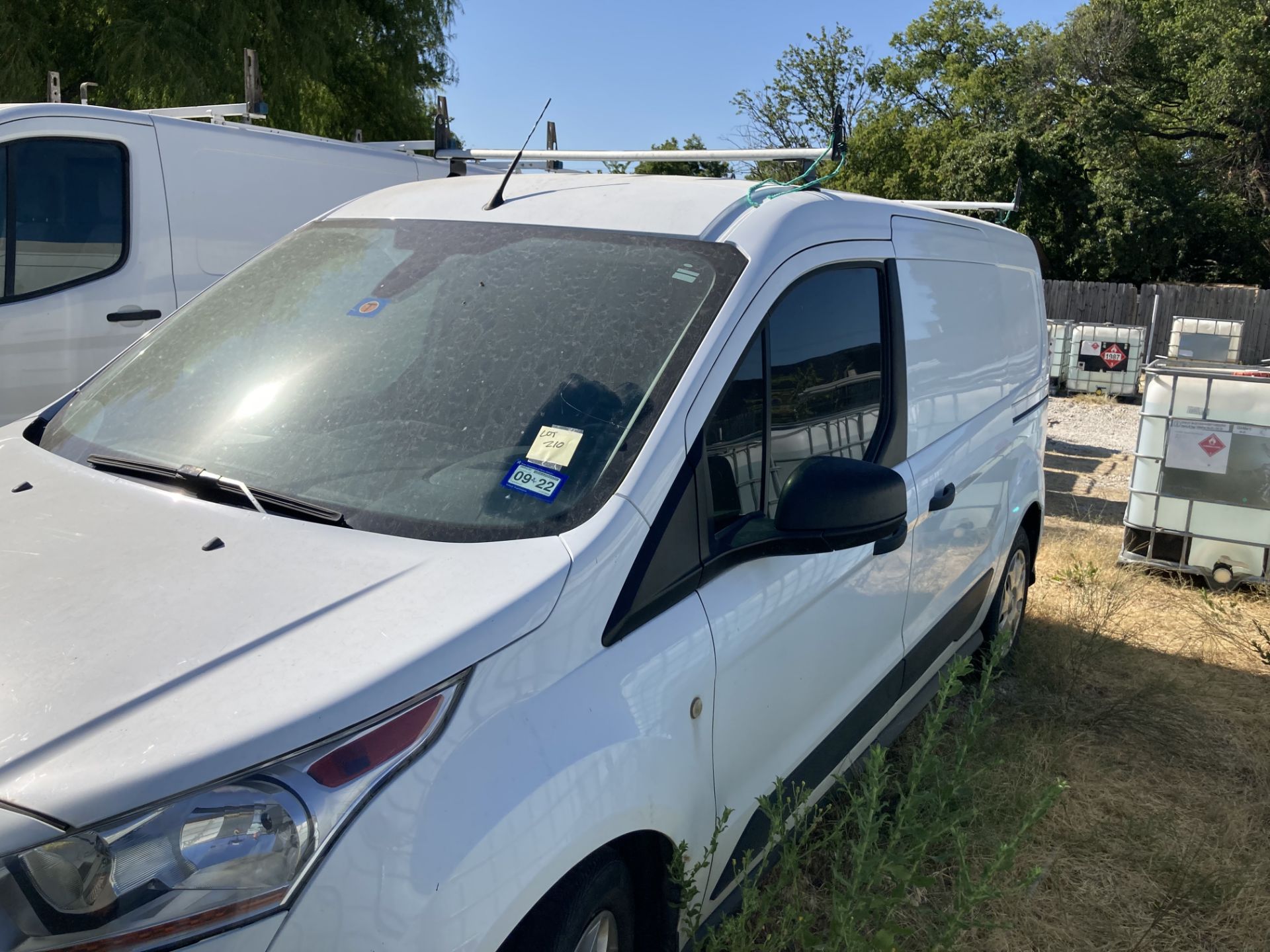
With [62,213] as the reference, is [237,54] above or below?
above

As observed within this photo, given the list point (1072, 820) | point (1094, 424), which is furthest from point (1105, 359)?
point (1072, 820)

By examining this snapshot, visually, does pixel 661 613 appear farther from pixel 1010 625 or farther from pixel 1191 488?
pixel 1191 488

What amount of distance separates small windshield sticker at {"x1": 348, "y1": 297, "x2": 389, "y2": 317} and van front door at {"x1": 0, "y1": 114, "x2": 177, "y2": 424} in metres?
3.55

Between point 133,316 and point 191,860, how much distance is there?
4.95 m

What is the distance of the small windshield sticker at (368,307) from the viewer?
258 centimetres

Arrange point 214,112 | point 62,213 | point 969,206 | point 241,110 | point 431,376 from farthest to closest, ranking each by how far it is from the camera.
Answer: point 241,110 → point 214,112 → point 62,213 → point 969,206 → point 431,376

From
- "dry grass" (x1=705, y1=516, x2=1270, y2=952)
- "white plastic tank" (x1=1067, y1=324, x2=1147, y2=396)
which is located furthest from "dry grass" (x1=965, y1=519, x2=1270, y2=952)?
"white plastic tank" (x1=1067, y1=324, x2=1147, y2=396)

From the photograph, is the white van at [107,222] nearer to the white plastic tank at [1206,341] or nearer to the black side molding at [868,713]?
the black side molding at [868,713]

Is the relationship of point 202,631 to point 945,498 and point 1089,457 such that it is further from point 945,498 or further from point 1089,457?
point 1089,457

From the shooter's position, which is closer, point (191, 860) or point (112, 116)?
point (191, 860)

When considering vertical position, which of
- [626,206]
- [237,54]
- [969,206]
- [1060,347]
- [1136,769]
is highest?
[237,54]

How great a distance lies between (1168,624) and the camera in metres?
5.89

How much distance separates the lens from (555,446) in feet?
6.84

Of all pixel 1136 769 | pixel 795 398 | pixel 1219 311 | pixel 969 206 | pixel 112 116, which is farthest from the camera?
pixel 1219 311
